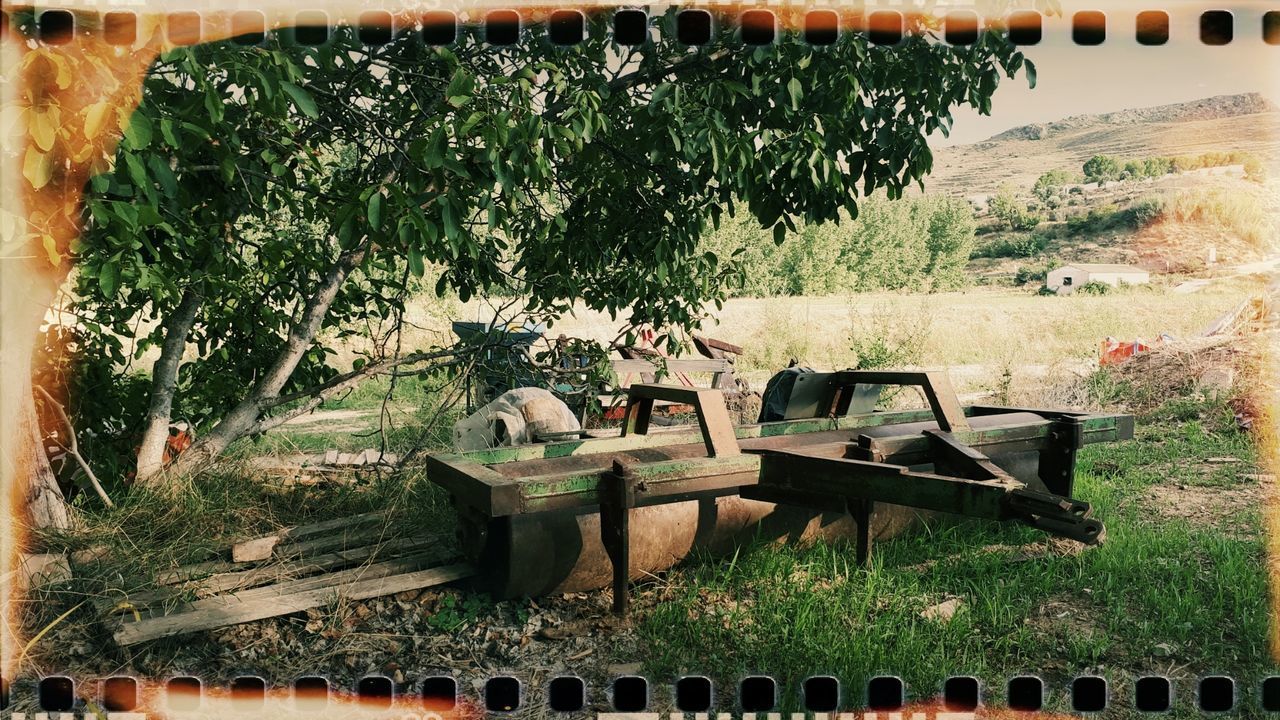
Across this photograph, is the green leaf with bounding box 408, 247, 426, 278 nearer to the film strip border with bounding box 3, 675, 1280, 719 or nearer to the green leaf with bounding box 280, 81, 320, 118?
the green leaf with bounding box 280, 81, 320, 118

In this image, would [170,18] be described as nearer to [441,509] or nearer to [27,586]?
[27,586]

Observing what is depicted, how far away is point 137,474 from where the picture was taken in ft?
15.4

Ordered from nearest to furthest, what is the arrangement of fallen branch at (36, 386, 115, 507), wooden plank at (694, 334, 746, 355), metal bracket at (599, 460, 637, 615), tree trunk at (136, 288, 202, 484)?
metal bracket at (599, 460, 637, 615) < fallen branch at (36, 386, 115, 507) < tree trunk at (136, 288, 202, 484) < wooden plank at (694, 334, 746, 355)

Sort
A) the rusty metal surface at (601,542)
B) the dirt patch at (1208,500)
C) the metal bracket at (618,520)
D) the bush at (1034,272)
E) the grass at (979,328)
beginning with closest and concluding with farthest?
the metal bracket at (618,520), the rusty metal surface at (601,542), the dirt patch at (1208,500), the grass at (979,328), the bush at (1034,272)

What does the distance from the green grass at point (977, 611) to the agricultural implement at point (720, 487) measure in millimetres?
196

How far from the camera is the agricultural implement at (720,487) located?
3.04m

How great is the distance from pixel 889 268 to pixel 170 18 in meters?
47.5

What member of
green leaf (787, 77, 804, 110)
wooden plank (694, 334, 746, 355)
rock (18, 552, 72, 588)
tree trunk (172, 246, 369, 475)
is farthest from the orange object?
rock (18, 552, 72, 588)

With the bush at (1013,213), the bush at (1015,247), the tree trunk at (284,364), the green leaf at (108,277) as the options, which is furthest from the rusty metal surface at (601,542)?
the bush at (1013,213)

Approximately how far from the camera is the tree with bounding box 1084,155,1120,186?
8069 cm

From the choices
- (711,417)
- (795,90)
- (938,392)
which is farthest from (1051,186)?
(711,417)

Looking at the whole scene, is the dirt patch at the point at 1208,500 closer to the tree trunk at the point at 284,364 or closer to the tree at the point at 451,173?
the tree at the point at 451,173

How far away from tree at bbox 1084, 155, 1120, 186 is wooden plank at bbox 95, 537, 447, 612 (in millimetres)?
89222

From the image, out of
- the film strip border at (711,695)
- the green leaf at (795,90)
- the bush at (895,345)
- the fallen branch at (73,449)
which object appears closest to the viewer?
the film strip border at (711,695)
